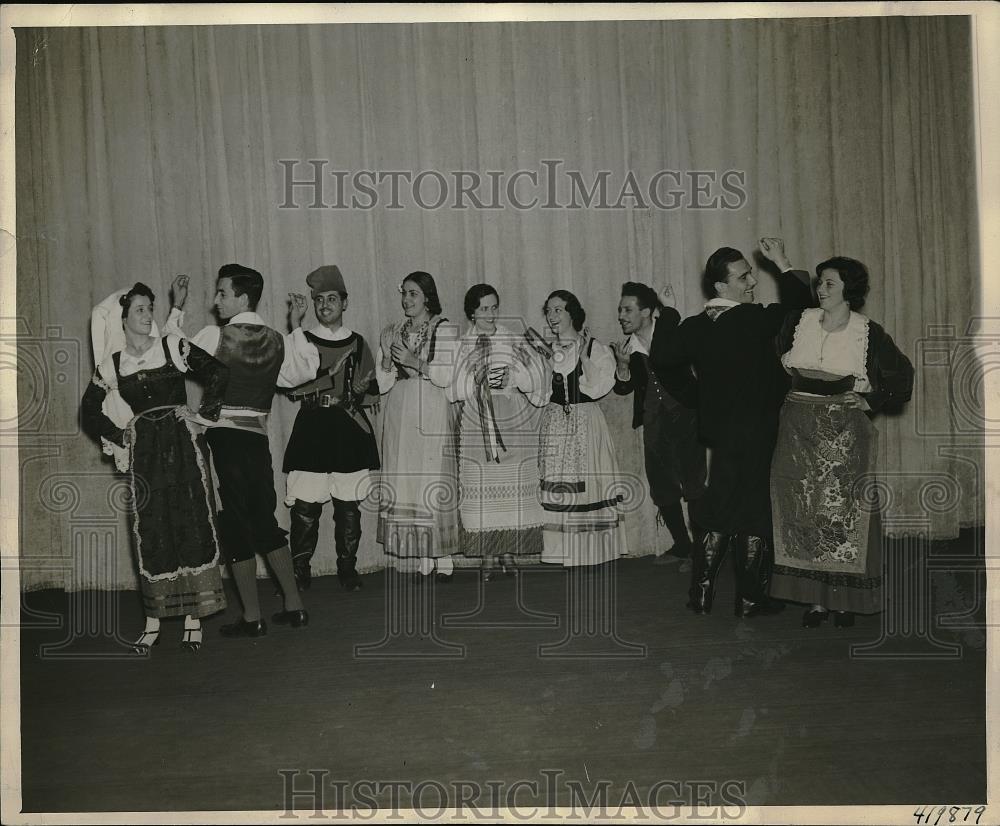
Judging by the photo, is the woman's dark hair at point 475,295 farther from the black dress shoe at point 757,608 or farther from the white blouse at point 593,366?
the black dress shoe at point 757,608

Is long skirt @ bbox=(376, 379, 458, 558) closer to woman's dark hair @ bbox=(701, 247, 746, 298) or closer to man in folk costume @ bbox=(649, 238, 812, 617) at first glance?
man in folk costume @ bbox=(649, 238, 812, 617)

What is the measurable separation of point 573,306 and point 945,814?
2234 mm

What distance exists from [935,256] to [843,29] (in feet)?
3.03

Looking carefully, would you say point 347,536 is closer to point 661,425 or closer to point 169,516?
point 169,516

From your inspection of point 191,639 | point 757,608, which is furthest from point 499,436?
point 191,639

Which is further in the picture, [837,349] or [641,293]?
[641,293]

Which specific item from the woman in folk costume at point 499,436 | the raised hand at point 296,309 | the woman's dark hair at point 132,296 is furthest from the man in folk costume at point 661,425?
the woman's dark hair at point 132,296

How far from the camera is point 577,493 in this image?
3.87 metres

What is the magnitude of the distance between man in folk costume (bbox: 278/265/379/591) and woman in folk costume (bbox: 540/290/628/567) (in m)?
0.73

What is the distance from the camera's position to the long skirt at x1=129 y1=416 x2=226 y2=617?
3627 millimetres

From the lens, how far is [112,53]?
3.66 metres

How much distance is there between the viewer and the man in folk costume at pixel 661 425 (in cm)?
388

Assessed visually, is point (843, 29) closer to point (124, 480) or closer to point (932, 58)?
point (932, 58)

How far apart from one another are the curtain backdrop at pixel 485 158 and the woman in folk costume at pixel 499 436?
1.25ft
